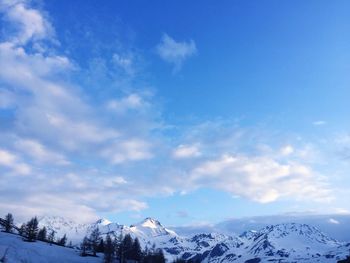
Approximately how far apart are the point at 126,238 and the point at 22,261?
66864mm

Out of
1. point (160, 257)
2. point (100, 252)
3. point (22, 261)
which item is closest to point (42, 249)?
point (22, 261)

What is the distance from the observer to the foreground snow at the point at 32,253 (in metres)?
121

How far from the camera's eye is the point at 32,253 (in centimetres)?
13275

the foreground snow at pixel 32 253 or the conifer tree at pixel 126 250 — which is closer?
the foreground snow at pixel 32 253

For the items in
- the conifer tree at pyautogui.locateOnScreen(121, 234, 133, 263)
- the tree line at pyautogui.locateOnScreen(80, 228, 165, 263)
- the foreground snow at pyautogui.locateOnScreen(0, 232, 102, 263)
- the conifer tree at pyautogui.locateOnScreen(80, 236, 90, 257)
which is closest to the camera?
the foreground snow at pyautogui.locateOnScreen(0, 232, 102, 263)

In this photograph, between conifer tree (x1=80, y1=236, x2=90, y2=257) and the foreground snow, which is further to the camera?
conifer tree (x1=80, y1=236, x2=90, y2=257)

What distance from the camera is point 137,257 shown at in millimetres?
171375

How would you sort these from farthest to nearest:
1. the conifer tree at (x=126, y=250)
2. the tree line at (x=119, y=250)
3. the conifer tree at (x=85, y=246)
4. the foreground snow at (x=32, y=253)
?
the conifer tree at (x=126, y=250)
the tree line at (x=119, y=250)
the conifer tree at (x=85, y=246)
the foreground snow at (x=32, y=253)

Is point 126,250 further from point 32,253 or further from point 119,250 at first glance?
point 32,253

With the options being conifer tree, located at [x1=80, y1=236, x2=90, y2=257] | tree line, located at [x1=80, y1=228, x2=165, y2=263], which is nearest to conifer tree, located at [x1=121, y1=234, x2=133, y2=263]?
tree line, located at [x1=80, y1=228, x2=165, y2=263]

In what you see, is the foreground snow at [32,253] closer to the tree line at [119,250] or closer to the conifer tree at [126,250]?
the tree line at [119,250]

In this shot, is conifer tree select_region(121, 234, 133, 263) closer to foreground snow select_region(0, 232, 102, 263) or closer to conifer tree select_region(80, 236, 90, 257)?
foreground snow select_region(0, 232, 102, 263)

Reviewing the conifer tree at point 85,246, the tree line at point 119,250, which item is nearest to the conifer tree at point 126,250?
the tree line at point 119,250

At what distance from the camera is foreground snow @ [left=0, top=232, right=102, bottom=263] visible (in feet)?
398
